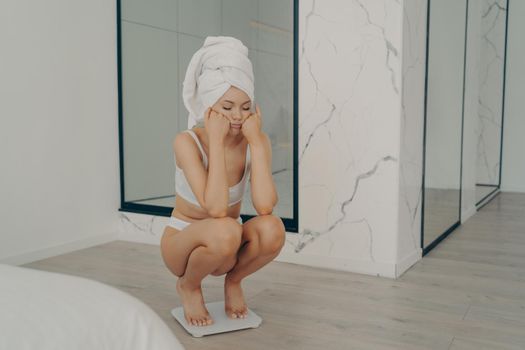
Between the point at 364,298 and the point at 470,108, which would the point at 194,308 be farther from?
the point at 470,108

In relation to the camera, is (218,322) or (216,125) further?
(218,322)

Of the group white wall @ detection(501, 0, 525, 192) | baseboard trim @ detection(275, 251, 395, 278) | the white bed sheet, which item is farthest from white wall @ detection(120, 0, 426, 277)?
white wall @ detection(501, 0, 525, 192)

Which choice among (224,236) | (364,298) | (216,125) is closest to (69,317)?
(224,236)

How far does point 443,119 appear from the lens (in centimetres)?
343

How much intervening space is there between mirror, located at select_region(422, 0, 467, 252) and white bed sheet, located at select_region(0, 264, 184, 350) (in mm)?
2499

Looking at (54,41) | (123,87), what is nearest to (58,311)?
(54,41)

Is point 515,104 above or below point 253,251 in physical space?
above

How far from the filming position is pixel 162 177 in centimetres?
342

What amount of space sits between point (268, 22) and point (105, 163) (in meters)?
1.38

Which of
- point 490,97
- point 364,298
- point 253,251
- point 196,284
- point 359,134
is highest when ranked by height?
point 490,97

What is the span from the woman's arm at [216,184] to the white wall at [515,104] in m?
4.58

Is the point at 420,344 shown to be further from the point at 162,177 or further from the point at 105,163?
the point at 105,163

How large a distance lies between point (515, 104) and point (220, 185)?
4.64m

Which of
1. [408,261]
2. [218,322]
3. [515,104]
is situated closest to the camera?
[218,322]
